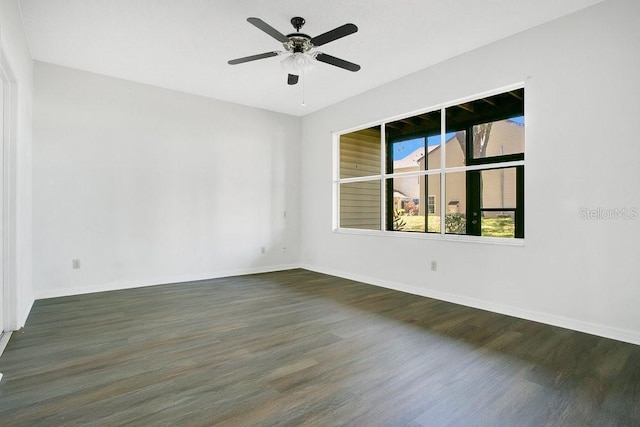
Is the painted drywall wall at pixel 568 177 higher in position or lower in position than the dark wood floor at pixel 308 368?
higher

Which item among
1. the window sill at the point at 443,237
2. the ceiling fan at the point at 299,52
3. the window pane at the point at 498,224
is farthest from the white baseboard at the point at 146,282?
the window pane at the point at 498,224

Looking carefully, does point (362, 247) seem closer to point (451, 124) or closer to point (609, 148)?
point (451, 124)

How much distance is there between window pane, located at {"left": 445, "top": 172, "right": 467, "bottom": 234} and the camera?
4.19 metres

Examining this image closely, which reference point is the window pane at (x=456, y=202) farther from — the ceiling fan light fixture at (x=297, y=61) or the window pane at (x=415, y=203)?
the ceiling fan light fixture at (x=297, y=61)

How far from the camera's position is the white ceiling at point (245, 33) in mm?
2945

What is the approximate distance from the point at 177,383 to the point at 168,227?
327cm

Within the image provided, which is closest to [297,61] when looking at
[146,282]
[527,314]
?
[527,314]

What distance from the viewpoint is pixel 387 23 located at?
320cm

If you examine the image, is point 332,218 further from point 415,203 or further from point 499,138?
point 499,138

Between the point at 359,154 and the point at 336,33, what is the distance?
10.7ft

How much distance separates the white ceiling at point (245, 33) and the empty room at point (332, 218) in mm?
30

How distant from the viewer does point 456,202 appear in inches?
167

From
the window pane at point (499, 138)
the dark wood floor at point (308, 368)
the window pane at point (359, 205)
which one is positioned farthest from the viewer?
the window pane at point (359, 205)

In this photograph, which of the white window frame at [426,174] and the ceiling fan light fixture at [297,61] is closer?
the ceiling fan light fixture at [297,61]
